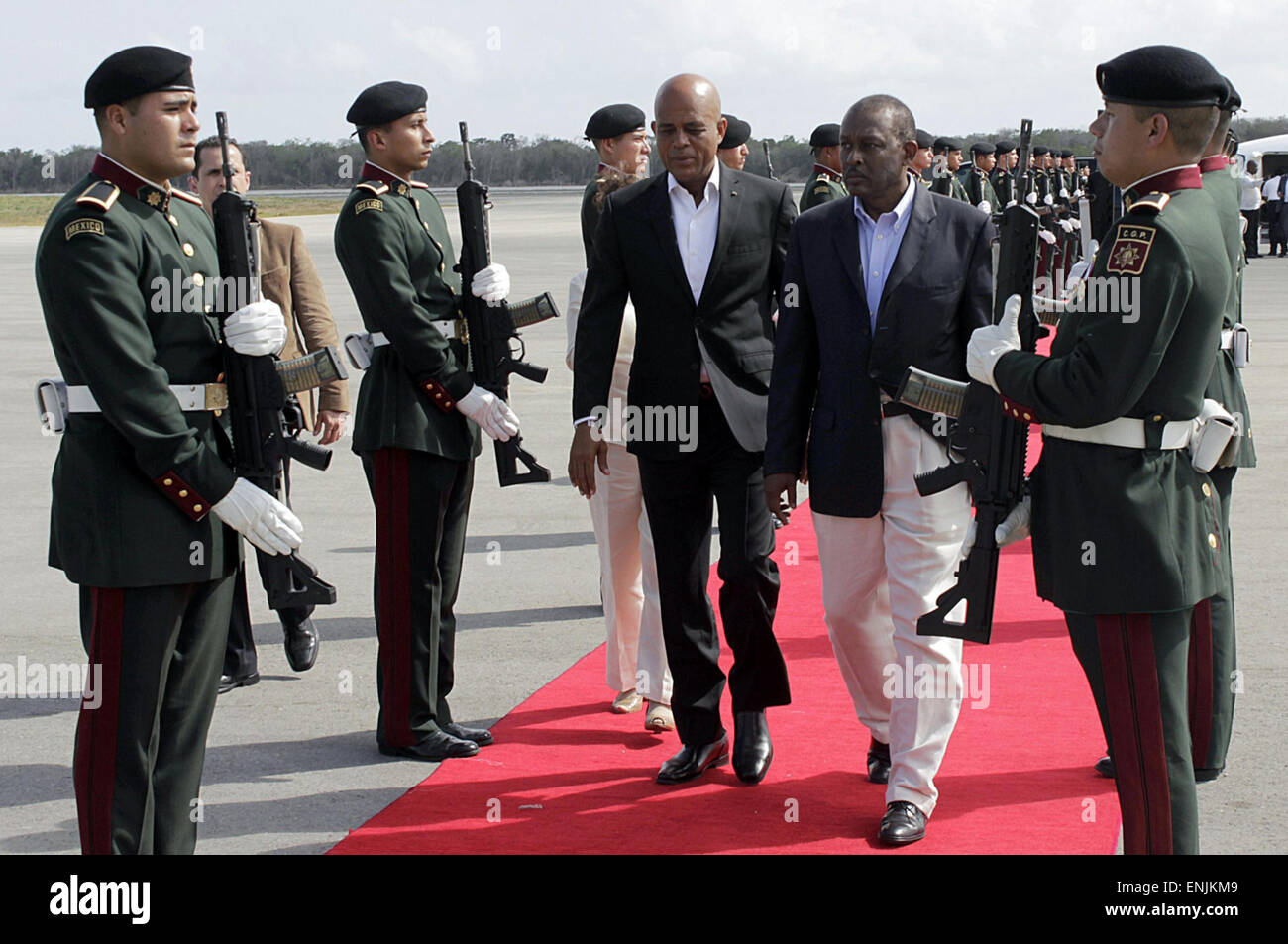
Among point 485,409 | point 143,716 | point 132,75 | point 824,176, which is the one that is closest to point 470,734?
point 485,409

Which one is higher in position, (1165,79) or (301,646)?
(1165,79)

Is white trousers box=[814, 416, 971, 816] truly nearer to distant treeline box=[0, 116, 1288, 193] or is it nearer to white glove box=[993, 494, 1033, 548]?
white glove box=[993, 494, 1033, 548]

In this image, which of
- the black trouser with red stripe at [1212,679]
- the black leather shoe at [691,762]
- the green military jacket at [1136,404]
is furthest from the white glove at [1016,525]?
the black leather shoe at [691,762]

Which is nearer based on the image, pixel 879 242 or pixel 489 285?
pixel 879 242

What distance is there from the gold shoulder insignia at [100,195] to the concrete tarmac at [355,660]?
1908 mm

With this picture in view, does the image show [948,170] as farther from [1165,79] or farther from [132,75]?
[132,75]

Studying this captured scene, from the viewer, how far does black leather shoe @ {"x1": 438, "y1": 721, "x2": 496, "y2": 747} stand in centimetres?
556

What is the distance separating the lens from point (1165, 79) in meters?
3.62

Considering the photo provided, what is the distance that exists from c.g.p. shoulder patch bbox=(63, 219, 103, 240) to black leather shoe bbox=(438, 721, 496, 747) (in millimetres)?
2370

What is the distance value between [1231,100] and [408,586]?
3.03 m

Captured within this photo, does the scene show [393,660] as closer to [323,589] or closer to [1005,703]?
[323,589]

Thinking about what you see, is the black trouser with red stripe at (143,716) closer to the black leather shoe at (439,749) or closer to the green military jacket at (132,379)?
the green military jacket at (132,379)
